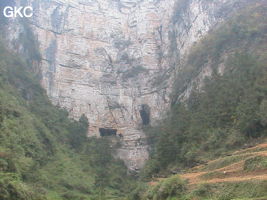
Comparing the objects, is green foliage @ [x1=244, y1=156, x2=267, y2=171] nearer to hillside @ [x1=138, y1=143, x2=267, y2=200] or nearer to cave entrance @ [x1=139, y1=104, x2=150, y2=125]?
hillside @ [x1=138, y1=143, x2=267, y2=200]

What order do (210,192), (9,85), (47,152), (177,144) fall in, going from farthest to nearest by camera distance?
(9,85), (47,152), (177,144), (210,192)

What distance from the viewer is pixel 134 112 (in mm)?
44250

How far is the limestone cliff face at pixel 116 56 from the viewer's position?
1660 inches

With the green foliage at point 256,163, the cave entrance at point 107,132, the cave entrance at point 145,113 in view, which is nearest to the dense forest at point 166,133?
the green foliage at point 256,163

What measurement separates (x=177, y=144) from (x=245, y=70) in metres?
6.77

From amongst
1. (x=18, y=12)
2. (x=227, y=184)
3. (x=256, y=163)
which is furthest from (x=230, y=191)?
(x=18, y=12)

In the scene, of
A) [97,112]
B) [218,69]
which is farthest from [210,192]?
[97,112]

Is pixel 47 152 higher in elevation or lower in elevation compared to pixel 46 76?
lower

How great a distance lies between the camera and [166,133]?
28.1 metres

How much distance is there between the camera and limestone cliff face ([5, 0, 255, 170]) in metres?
42.2

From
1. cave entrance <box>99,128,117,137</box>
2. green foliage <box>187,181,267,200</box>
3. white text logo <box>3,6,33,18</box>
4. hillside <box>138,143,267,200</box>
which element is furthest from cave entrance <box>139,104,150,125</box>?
green foliage <box>187,181,267,200</box>

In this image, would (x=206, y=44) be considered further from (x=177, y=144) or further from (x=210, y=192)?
(x=210, y=192)

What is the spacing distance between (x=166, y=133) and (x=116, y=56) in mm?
20535

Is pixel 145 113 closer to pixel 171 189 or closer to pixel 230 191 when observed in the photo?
pixel 171 189
